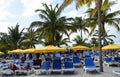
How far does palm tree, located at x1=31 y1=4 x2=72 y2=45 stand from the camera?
37250 millimetres

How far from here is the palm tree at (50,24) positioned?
37.2 m

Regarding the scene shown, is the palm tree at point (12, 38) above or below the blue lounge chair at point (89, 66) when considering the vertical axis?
above

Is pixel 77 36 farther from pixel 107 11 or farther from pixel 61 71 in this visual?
pixel 61 71

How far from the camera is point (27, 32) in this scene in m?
53.3

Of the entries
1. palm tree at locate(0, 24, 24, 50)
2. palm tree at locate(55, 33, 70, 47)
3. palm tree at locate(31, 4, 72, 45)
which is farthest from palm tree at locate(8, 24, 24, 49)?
palm tree at locate(31, 4, 72, 45)

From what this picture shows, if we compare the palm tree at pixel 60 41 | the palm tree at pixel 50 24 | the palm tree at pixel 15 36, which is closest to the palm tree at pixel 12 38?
the palm tree at pixel 15 36

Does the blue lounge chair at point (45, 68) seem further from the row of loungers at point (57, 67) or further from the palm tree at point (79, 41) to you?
the palm tree at point (79, 41)

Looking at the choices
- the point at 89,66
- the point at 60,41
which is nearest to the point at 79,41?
the point at 60,41

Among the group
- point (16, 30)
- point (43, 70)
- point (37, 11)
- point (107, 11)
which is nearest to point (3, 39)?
point (16, 30)

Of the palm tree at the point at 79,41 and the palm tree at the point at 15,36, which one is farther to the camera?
the palm tree at the point at 79,41

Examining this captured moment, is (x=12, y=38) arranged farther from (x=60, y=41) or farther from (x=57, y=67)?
(x=57, y=67)

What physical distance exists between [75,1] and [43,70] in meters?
5.06

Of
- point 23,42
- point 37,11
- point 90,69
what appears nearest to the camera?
point 90,69

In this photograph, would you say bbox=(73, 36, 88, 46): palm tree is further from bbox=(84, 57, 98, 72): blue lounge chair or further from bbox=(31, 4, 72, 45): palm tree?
bbox=(84, 57, 98, 72): blue lounge chair
